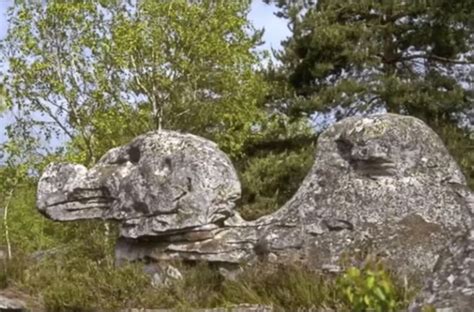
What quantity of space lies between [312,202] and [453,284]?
5406 millimetres

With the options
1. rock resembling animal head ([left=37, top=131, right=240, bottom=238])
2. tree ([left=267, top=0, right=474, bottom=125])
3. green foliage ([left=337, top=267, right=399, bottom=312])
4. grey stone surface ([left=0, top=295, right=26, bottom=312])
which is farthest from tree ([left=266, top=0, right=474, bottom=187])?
green foliage ([left=337, top=267, right=399, bottom=312])

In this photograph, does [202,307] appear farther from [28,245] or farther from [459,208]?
[28,245]

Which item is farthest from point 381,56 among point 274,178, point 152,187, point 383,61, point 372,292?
point 372,292

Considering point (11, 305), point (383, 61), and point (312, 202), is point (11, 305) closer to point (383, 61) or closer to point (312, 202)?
point (312, 202)

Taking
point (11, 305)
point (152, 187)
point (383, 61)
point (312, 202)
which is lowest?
point (11, 305)

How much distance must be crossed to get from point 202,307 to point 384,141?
2.20m

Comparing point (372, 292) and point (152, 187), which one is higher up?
point (152, 187)

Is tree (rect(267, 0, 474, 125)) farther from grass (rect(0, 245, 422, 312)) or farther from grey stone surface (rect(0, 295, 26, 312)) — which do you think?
grey stone surface (rect(0, 295, 26, 312))

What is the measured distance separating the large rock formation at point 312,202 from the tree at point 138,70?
33.9 feet

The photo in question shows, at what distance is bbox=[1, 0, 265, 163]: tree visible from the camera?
68.1ft

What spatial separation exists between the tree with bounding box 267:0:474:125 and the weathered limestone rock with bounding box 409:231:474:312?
51.3 feet

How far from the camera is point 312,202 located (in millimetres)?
9539

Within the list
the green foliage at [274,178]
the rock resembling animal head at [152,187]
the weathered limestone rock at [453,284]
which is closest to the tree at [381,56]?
the green foliage at [274,178]

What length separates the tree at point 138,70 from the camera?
20.8 metres
